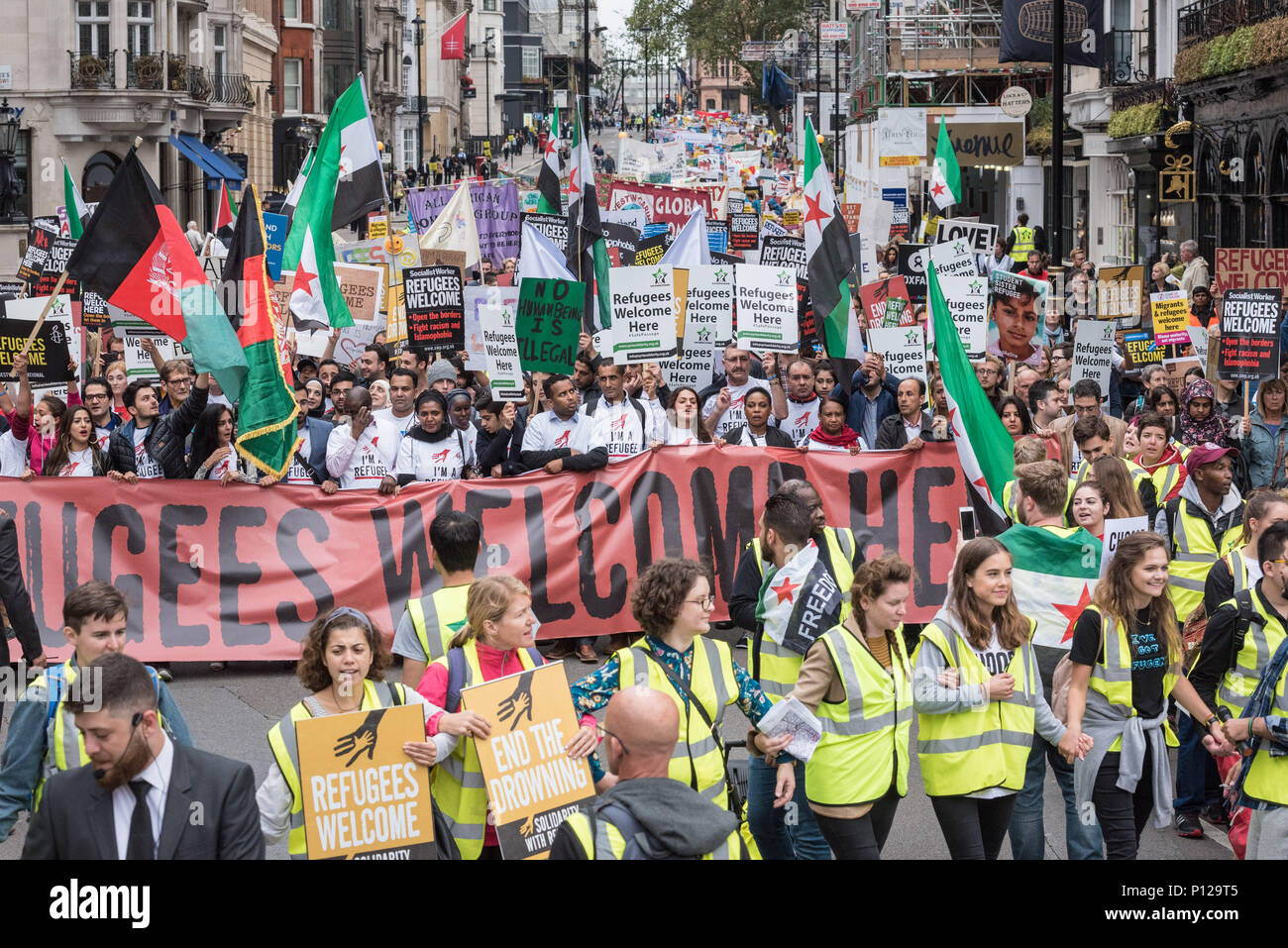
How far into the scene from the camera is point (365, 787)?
16.6ft

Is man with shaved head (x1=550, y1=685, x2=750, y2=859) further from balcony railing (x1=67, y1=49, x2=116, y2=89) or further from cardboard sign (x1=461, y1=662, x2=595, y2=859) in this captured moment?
balcony railing (x1=67, y1=49, x2=116, y2=89)

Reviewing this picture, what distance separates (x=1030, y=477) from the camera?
693 cm

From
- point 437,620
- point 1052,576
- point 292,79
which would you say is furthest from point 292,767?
point 292,79

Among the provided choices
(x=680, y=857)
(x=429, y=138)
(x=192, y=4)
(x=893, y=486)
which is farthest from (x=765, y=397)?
(x=429, y=138)

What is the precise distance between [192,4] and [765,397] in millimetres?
38215

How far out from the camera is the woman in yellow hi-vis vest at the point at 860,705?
5.71 m

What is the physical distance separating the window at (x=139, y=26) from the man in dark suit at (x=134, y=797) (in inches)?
1612

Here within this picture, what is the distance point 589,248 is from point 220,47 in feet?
124

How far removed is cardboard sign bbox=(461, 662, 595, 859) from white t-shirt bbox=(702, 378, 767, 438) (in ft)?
21.5

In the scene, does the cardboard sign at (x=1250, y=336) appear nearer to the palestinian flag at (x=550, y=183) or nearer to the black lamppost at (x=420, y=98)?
the palestinian flag at (x=550, y=183)

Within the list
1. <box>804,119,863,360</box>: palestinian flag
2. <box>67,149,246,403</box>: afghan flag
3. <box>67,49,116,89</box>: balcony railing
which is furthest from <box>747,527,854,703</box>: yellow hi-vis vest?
<box>67,49,116,89</box>: balcony railing

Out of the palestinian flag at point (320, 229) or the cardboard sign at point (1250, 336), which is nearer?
the cardboard sign at point (1250, 336)

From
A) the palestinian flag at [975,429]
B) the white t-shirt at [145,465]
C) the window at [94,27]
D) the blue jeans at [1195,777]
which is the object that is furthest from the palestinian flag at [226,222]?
the window at [94,27]

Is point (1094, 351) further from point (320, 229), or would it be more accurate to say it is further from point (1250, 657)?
point (1250, 657)
